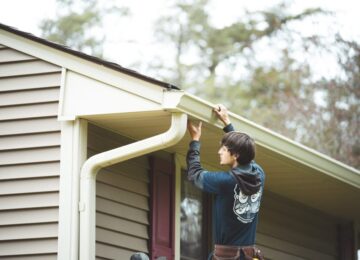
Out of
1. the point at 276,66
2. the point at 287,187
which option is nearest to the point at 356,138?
the point at 276,66

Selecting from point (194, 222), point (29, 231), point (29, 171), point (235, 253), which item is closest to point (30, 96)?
point (29, 171)

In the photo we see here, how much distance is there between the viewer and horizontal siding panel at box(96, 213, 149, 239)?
8008 millimetres

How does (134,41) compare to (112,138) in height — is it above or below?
above

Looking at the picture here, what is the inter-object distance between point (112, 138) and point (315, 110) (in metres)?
17.4

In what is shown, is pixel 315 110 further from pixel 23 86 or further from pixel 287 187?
pixel 23 86

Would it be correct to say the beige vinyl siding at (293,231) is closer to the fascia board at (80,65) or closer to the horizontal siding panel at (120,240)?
the horizontal siding panel at (120,240)

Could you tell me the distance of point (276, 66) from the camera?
28.5m

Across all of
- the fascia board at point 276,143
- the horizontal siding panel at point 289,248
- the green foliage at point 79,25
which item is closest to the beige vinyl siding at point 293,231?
the horizontal siding panel at point 289,248

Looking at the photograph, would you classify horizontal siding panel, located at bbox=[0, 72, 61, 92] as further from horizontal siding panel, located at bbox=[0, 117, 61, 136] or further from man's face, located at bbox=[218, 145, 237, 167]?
man's face, located at bbox=[218, 145, 237, 167]

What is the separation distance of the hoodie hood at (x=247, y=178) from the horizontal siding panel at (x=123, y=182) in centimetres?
173

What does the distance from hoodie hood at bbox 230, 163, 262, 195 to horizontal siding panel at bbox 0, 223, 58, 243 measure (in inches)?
70.2

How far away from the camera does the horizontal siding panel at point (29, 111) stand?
785 cm

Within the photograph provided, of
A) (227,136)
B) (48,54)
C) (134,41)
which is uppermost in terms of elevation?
(134,41)

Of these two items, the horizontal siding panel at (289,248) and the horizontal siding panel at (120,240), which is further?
the horizontal siding panel at (289,248)
